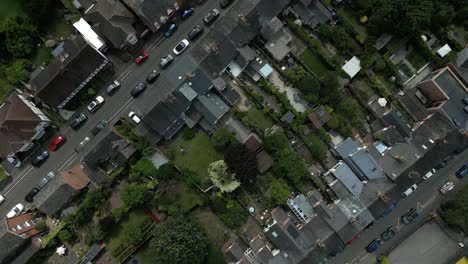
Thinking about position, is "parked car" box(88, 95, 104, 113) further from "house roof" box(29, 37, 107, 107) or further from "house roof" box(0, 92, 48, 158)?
"house roof" box(0, 92, 48, 158)

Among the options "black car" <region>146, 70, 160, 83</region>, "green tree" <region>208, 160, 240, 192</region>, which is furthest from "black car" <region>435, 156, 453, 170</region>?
"black car" <region>146, 70, 160, 83</region>

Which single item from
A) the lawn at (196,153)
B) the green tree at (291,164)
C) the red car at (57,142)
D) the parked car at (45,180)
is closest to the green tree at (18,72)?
the red car at (57,142)

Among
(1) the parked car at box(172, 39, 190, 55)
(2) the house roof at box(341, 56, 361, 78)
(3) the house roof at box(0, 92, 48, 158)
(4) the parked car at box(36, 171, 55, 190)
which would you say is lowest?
(2) the house roof at box(341, 56, 361, 78)

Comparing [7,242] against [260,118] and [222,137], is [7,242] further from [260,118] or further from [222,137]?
[260,118]

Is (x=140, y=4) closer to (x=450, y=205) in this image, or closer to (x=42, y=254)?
(x=42, y=254)

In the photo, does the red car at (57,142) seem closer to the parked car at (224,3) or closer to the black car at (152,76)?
the black car at (152,76)

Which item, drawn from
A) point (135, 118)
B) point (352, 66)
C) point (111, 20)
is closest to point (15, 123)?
point (135, 118)
